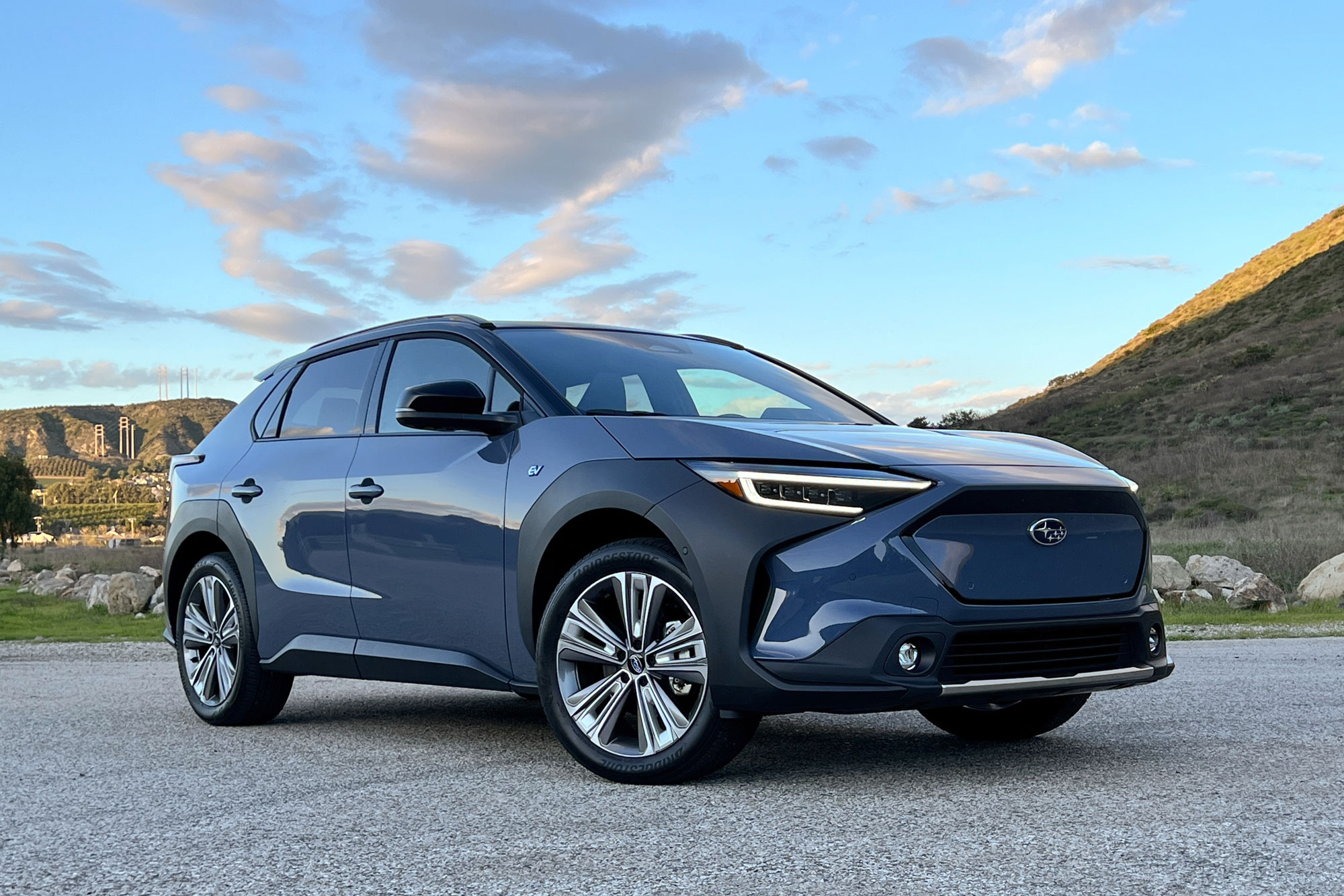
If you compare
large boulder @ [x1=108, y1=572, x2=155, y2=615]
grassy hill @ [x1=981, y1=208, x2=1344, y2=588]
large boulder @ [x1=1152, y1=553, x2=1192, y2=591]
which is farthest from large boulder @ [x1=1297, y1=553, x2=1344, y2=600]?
large boulder @ [x1=108, y1=572, x2=155, y2=615]

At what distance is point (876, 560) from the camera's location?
14.3 feet

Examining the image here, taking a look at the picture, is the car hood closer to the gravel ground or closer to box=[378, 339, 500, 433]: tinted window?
box=[378, 339, 500, 433]: tinted window

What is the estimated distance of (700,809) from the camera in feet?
14.0

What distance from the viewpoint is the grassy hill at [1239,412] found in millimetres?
29734

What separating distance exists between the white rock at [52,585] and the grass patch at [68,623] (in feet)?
8.10

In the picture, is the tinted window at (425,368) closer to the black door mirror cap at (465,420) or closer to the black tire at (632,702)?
the black door mirror cap at (465,420)

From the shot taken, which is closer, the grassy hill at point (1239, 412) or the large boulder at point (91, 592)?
the large boulder at point (91, 592)

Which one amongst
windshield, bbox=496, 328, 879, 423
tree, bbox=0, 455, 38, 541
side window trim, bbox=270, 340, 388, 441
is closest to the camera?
windshield, bbox=496, 328, 879, 423

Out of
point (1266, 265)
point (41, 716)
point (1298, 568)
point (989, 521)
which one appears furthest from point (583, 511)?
point (1266, 265)

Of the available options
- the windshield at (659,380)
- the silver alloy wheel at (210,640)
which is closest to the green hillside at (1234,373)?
the windshield at (659,380)

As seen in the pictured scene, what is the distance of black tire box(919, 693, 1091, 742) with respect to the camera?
5.72m

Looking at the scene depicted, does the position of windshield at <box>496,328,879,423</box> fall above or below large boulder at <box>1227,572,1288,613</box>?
above

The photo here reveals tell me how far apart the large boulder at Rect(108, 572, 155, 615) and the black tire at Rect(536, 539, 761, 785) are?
78.1ft

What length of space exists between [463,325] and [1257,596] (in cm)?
1460
